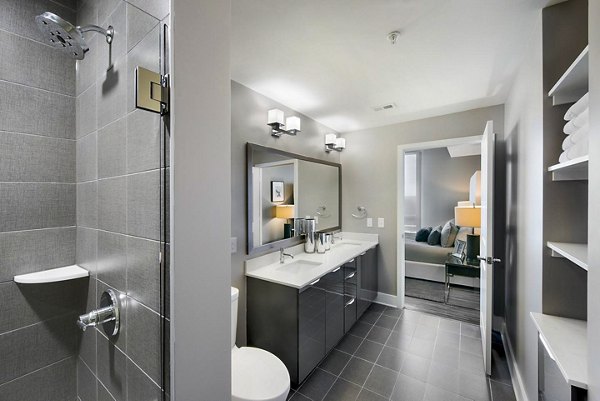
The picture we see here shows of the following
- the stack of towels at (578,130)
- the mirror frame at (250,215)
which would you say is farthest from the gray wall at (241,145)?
the stack of towels at (578,130)

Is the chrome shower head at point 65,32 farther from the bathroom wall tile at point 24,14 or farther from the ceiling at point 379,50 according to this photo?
the ceiling at point 379,50

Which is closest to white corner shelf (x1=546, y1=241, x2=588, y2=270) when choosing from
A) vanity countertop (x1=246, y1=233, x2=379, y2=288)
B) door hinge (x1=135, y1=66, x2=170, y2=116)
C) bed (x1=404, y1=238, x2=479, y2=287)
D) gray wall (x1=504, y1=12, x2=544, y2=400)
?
gray wall (x1=504, y1=12, x2=544, y2=400)

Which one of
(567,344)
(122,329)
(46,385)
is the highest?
(122,329)

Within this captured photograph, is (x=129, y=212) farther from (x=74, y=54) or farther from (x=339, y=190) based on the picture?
(x=339, y=190)

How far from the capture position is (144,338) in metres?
0.79

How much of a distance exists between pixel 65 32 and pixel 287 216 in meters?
1.95

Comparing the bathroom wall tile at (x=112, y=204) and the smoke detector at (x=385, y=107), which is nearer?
the bathroom wall tile at (x=112, y=204)

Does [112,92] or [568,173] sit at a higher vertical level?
→ [112,92]

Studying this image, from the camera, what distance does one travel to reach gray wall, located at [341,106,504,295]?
2.88 metres

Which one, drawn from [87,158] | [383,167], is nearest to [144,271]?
[87,158]

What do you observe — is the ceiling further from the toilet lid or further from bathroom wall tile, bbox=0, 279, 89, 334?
the toilet lid

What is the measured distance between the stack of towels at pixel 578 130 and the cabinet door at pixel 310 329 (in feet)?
5.22

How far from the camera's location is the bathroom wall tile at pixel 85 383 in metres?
1.14

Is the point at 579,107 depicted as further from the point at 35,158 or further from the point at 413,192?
the point at 413,192
